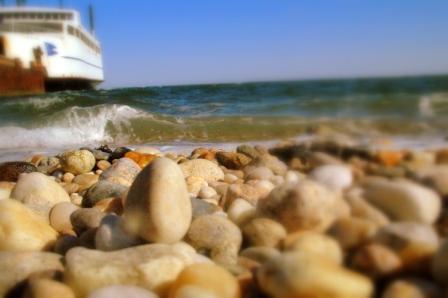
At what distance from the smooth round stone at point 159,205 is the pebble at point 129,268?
3.6 inches

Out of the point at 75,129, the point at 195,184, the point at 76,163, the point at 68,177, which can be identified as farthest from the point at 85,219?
the point at 75,129

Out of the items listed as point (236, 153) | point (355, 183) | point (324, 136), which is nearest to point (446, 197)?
point (355, 183)

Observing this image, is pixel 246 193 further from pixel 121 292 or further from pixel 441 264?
pixel 441 264

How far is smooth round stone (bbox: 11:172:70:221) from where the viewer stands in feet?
8.80

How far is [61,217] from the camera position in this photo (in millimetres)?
2412

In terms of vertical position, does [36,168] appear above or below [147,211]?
below

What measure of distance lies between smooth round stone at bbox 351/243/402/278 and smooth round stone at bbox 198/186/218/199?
1.81 metres

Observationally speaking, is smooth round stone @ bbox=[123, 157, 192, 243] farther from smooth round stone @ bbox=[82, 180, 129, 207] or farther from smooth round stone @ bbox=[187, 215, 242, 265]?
smooth round stone @ bbox=[82, 180, 129, 207]

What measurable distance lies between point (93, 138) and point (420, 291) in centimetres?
864

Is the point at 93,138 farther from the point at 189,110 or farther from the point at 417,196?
the point at 417,196

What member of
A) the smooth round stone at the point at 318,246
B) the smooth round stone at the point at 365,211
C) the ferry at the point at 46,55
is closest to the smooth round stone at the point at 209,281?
the smooth round stone at the point at 318,246

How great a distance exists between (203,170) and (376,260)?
260 cm

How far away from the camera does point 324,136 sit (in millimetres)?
1141

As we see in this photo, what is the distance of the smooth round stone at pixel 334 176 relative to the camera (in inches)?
42.4
